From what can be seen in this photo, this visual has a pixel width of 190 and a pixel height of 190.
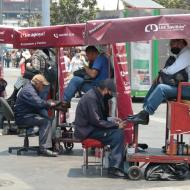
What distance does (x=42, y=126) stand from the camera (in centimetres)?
1088

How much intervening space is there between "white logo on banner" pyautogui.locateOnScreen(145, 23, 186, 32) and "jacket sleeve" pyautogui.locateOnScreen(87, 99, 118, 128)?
1.29 meters

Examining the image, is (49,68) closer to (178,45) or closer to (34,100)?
(34,100)

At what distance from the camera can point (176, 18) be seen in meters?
8.52

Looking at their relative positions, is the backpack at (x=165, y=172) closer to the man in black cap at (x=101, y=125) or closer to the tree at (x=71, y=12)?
the man in black cap at (x=101, y=125)

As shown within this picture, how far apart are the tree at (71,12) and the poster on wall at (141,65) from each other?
30985 mm

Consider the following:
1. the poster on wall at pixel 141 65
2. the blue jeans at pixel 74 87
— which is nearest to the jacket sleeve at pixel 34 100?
the blue jeans at pixel 74 87

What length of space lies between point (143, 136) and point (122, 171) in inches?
177

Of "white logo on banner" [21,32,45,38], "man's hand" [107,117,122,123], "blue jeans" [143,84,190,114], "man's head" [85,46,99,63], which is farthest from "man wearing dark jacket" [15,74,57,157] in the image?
"blue jeans" [143,84,190,114]

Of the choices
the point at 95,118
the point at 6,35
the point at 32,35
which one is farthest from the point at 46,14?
the point at 95,118

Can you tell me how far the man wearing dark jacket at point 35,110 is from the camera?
10852 millimetres

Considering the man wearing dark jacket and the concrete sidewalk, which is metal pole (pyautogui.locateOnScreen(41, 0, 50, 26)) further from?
the concrete sidewalk

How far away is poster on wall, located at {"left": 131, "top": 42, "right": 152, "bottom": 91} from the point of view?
70.1 feet

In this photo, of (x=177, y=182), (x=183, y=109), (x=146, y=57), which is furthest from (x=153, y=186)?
(x=146, y=57)

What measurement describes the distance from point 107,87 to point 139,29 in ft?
3.14
